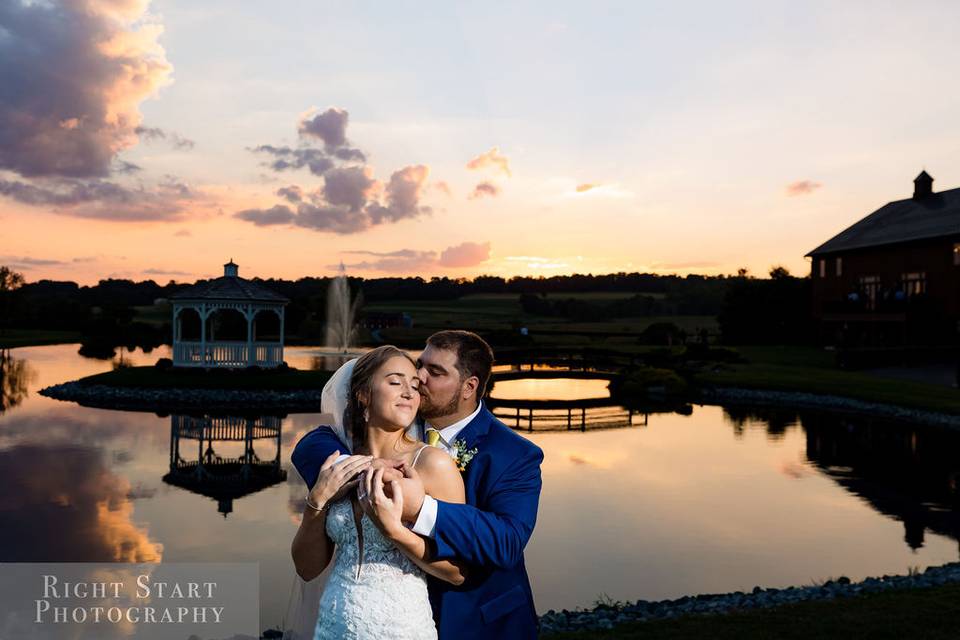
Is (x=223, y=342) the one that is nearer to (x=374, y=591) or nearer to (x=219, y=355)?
(x=219, y=355)

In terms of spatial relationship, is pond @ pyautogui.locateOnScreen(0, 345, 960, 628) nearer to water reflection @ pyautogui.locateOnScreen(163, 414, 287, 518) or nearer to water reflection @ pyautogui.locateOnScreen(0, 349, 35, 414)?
water reflection @ pyautogui.locateOnScreen(163, 414, 287, 518)

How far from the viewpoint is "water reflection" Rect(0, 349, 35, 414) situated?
26578 mm

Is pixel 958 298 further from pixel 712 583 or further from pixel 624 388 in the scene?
pixel 712 583

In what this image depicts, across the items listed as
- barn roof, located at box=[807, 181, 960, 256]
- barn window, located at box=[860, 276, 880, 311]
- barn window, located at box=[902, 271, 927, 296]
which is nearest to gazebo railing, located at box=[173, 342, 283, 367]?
barn window, located at box=[860, 276, 880, 311]

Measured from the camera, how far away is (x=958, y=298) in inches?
1506

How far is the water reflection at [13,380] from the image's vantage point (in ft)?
87.2

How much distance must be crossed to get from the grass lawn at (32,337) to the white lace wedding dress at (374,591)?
215ft

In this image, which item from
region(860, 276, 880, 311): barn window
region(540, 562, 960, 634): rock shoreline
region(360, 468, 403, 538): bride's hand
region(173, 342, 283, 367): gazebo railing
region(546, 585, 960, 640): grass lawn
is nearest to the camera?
region(360, 468, 403, 538): bride's hand

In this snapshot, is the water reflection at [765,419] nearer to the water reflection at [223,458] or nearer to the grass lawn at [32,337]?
the water reflection at [223,458]

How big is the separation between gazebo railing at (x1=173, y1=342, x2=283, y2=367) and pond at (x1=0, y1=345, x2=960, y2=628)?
24.5 feet

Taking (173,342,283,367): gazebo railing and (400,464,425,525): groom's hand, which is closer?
(400,464,425,525): groom's hand

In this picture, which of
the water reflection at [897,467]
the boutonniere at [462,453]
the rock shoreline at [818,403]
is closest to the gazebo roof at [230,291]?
the rock shoreline at [818,403]

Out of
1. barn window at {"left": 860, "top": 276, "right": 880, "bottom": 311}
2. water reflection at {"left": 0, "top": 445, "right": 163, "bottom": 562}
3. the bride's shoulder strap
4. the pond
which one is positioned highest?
barn window at {"left": 860, "top": 276, "right": 880, "bottom": 311}

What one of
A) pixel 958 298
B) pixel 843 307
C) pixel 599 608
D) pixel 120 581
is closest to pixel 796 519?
pixel 599 608
